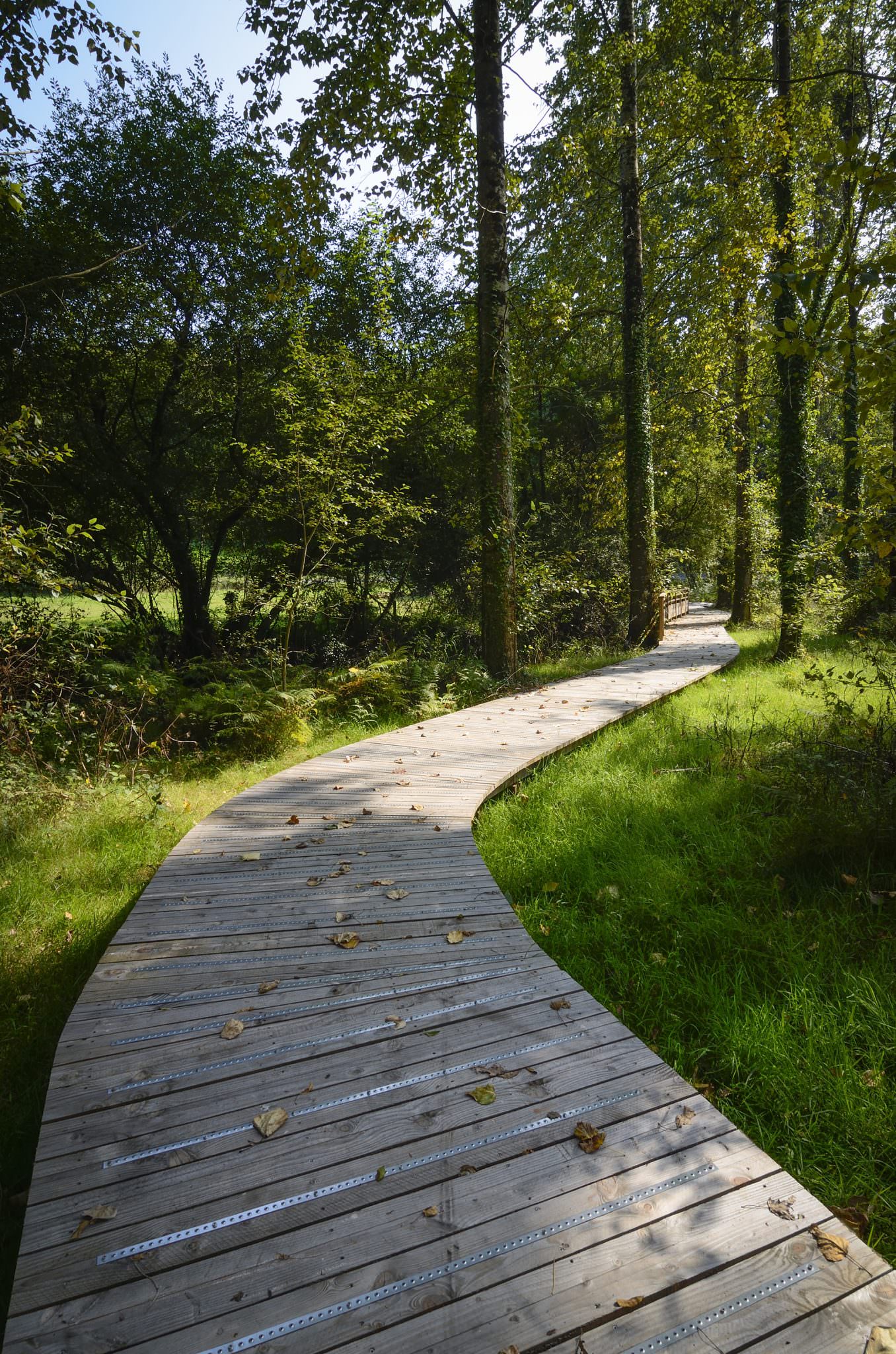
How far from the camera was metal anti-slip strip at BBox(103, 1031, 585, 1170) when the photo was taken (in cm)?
185

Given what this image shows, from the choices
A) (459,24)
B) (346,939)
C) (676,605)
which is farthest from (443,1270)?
(676,605)

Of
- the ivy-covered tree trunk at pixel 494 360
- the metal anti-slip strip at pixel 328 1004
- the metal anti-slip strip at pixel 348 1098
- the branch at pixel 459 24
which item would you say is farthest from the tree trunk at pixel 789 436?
the metal anti-slip strip at pixel 348 1098

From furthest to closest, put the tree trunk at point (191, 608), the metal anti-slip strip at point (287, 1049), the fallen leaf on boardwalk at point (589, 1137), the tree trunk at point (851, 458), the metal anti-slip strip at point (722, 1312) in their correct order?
the tree trunk at point (191, 608) → the tree trunk at point (851, 458) → the metal anti-slip strip at point (287, 1049) → the fallen leaf on boardwalk at point (589, 1137) → the metal anti-slip strip at point (722, 1312)

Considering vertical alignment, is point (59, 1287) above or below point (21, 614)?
below

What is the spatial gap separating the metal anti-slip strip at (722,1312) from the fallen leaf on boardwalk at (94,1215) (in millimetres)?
518

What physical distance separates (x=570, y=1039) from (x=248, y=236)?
14331 millimetres

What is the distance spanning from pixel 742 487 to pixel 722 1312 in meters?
17.0

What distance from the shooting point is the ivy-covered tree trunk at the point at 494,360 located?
8352mm

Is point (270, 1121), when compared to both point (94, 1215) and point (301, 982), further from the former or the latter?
point (301, 982)

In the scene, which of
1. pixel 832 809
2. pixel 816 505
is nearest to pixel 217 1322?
pixel 832 809

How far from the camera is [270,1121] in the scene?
1945mm

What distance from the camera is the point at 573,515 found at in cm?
1878

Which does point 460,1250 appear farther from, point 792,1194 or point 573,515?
point 573,515

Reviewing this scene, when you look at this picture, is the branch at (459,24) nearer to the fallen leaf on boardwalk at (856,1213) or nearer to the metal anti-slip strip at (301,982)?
the metal anti-slip strip at (301,982)
